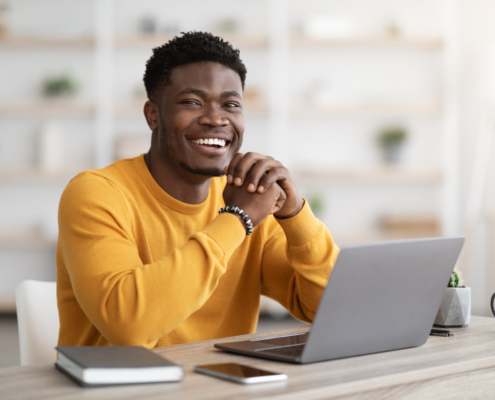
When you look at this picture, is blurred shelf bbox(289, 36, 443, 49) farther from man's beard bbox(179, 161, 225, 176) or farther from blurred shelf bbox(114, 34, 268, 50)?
man's beard bbox(179, 161, 225, 176)

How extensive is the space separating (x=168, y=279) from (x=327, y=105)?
11.9 feet

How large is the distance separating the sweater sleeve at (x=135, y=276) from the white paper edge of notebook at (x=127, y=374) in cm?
22

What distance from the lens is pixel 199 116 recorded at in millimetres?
1392

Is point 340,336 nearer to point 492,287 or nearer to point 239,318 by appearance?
point 239,318

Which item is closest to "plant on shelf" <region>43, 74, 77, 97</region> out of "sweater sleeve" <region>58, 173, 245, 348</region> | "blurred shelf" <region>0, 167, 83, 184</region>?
"blurred shelf" <region>0, 167, 83, 184</region>

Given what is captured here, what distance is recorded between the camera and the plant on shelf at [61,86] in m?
4.39

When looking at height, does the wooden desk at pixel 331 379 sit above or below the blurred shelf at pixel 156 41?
below

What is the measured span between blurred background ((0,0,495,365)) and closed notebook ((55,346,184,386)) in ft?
11.5

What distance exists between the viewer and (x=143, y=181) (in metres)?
1.38

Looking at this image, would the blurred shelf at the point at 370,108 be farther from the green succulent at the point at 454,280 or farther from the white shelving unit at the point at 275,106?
the green succulent at the point at 454,280

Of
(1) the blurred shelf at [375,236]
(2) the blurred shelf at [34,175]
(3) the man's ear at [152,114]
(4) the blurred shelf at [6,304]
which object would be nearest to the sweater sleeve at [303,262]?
(3) the man's ear at [152,114]

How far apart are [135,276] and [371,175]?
144 inches

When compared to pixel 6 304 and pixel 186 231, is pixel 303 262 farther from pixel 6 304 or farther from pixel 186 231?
pixel 6 304

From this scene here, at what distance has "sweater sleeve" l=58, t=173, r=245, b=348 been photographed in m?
0.98
